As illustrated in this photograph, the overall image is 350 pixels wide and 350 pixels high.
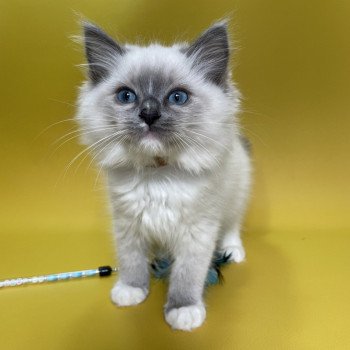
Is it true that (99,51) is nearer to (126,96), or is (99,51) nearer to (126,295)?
(126,96)

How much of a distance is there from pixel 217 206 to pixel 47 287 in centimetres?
72

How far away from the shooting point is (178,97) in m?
1.37

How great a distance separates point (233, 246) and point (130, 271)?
506 millimetres

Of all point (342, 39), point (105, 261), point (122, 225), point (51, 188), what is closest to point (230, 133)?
point (122, 225)


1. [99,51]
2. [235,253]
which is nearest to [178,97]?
[99,51]

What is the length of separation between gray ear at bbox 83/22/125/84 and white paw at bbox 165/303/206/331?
30.8 inches

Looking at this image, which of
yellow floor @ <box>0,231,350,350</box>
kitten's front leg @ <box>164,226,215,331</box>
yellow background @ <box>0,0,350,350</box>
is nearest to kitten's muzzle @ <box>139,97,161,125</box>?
kitten's front leg @ <box>164,226,215,331</box>

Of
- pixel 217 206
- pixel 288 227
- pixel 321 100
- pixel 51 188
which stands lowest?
pixel 288 227

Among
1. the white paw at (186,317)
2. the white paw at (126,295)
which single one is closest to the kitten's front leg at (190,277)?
the white paw at (186,317)

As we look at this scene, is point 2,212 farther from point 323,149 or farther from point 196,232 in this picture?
point 323,149

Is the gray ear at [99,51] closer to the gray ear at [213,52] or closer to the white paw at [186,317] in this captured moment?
the gray ear at [213,52]

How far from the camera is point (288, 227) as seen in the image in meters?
2.13

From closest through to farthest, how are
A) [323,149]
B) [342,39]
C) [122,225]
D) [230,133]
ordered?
[230,133] → [122,225] → [342,39] → [323,149]

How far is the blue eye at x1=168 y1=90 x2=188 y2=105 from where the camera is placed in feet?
4.47
